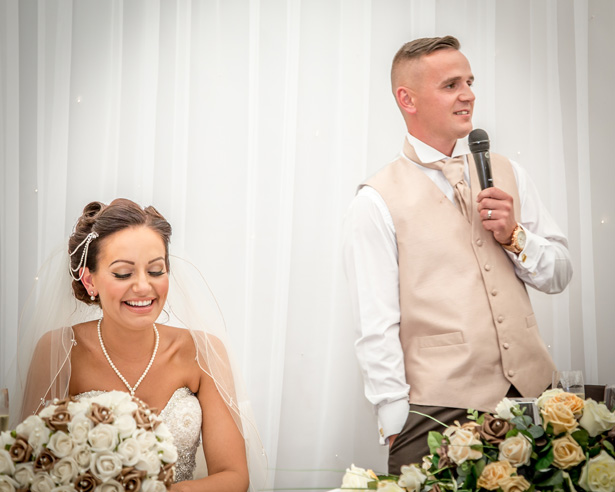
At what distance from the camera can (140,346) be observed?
6.65 feet

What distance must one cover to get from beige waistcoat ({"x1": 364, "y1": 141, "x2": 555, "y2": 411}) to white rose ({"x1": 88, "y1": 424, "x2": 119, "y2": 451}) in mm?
1003

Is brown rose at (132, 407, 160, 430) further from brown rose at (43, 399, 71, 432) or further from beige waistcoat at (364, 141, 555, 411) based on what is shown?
beige waistcoat at (364, 141, 555, 411)

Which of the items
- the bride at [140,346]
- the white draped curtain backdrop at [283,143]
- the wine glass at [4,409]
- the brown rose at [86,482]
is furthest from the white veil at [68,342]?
the brown rose at [86,482]

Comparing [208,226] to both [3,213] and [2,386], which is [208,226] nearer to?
[3,213]

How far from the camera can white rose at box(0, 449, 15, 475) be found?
1.37 meters

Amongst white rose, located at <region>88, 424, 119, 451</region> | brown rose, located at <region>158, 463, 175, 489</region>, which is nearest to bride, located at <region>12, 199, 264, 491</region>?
brown rose, located at <region>158, 463, 175, 489</region>

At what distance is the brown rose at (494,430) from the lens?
1405 millimetres

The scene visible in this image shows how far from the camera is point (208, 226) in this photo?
2.57 metres

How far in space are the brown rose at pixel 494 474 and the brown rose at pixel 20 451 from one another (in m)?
0.86

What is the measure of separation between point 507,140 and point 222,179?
110 centimetres

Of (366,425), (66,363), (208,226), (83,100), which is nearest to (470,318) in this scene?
(366,425)

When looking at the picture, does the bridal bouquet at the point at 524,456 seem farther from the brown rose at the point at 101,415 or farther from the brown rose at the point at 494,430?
the brown rose at the point at 101,415

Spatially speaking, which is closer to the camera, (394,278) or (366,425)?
(394,278)

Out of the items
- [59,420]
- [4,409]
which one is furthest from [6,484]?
[4,409]
